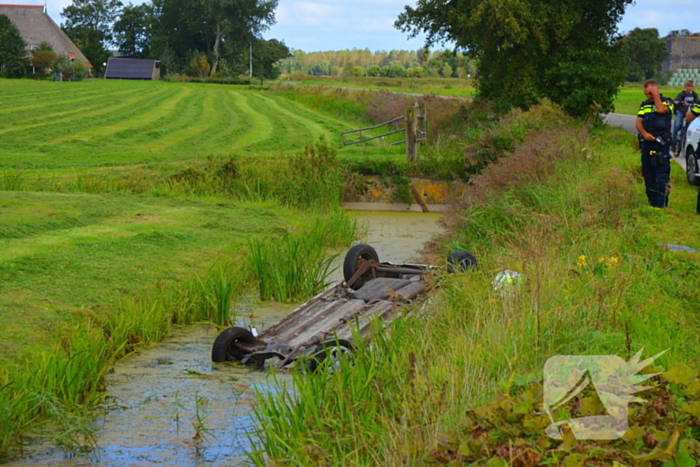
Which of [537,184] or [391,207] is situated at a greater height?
[537,184]

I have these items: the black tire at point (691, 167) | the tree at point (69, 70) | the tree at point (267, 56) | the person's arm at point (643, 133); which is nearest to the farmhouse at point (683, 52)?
the tree at point (267, 56)

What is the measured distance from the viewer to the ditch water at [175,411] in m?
5.57

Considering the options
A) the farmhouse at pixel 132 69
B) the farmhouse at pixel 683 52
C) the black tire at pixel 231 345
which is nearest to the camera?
the black tire at pixel 231 345

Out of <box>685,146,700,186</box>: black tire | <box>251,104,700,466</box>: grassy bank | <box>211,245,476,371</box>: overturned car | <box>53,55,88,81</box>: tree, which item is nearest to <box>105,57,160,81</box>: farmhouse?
<box>53,55,88,81</box>: tree

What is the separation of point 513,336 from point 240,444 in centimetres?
202

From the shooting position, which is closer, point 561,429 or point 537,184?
point 561,429

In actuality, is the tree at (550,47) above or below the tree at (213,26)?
below

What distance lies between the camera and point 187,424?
6137mm

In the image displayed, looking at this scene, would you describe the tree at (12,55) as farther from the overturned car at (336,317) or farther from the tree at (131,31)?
the overturned car at (336,317)

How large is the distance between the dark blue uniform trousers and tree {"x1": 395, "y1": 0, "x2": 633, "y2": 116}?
40.9 ft

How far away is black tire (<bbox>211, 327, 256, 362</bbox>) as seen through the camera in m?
7.49

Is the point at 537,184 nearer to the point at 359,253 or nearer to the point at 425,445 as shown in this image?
the point at 359,253

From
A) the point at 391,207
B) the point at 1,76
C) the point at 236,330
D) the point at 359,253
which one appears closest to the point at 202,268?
the point at 359,253

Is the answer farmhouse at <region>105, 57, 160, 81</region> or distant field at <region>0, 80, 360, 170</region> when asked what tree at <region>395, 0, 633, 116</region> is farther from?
farmhouse at <region>105, 57, 160, 81</region>
